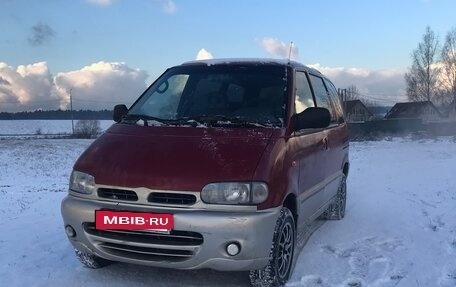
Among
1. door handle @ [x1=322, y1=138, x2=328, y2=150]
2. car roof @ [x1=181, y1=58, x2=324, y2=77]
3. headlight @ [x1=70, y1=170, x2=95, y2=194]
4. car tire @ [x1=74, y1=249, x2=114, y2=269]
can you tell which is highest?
car roof @ [x1=181, y1=58, x2=324, y2=77]

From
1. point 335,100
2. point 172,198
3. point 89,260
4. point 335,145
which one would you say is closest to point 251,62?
point 335,145

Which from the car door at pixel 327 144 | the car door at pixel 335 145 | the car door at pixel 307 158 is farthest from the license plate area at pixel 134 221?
the car door at pixel 335 145

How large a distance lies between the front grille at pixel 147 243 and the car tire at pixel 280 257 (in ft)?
2.11

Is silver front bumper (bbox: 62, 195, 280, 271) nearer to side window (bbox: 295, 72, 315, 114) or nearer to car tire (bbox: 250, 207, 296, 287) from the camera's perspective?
car tire (bbox: 250, 207, 296, 287)

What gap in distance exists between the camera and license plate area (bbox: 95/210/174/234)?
3.52 metres

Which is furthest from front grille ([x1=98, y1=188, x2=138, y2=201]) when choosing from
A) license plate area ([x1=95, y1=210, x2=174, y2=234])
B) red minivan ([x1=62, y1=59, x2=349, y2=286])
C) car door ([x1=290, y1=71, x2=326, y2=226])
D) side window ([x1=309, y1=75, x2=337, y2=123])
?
side window ([x1=309, y1=75, x2=337, y2=123])

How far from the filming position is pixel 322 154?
5.36 metres

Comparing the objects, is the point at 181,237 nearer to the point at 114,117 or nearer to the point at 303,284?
the point at 303,284

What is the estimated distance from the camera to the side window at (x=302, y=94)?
4816mm

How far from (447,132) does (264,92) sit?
43890mm

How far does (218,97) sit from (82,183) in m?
1.64

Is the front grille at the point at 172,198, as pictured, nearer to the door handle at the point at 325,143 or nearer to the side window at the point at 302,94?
the side window at the point at 302,94

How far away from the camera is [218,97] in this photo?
483 cm

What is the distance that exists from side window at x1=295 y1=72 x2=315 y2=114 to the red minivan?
33 millimetres
